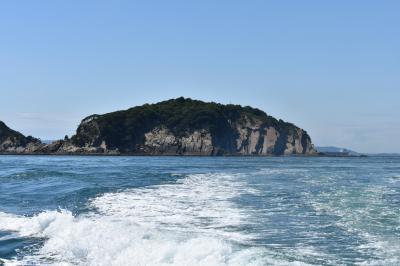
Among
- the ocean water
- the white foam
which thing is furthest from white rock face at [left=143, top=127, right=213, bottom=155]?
the white foam

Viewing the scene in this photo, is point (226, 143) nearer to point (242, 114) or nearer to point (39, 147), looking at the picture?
point (242, 114)

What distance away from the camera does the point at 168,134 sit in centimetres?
16950

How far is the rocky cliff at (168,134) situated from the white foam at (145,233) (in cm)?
13969

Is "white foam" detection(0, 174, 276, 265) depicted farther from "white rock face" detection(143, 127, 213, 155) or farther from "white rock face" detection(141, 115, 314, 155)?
"white rock face" detection(141, 115, 314, 155)

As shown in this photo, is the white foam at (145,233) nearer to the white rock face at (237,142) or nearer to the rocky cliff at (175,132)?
the rocky cliff at (175,132)

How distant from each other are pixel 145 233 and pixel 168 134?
508 ft

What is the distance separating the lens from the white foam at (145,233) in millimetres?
12164

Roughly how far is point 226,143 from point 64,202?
510ft

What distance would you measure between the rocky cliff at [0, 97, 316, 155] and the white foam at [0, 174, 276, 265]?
140 meters

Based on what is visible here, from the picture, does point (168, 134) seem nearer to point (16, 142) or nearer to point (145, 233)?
point (16, 142)

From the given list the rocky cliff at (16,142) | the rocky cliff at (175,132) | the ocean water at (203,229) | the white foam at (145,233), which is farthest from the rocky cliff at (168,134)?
the white foam at (145,233)

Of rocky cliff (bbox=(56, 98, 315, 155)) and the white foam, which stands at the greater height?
rocky cliff (bbox=(56, 98, 315, 155))

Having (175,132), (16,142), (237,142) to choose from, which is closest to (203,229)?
(175,132)

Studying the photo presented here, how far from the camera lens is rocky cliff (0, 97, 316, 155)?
16325 centimetres
